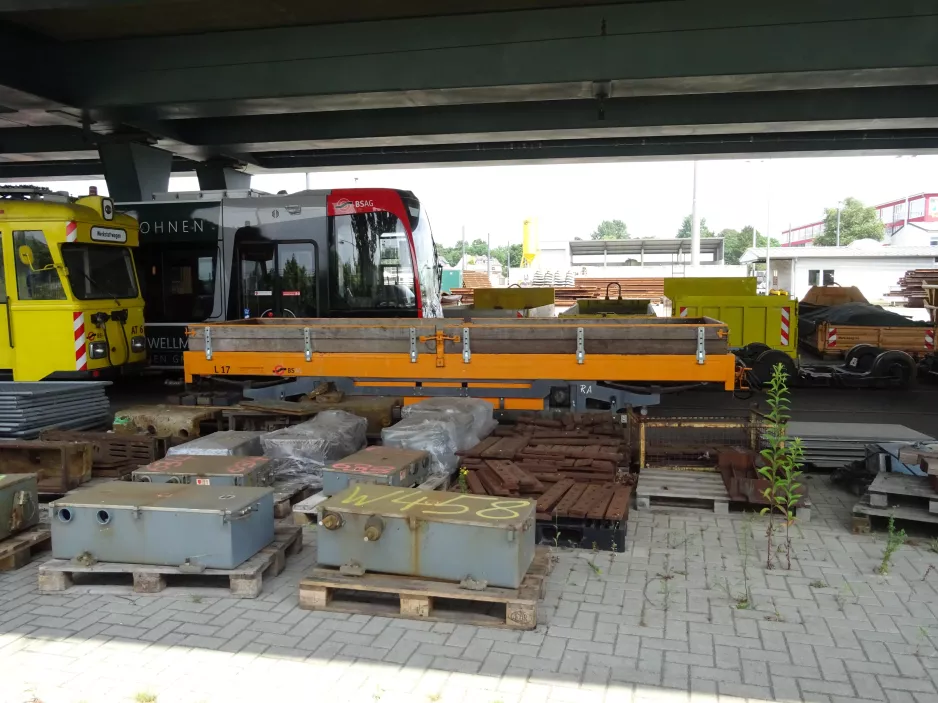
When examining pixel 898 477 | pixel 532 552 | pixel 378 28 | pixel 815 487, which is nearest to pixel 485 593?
pixel 532 552

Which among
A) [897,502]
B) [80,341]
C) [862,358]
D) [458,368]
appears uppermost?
[80,341]

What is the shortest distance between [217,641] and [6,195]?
875 centimetres

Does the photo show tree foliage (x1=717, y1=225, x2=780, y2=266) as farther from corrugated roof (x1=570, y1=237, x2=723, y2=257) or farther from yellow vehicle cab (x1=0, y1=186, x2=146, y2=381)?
yellow vehicle cab (x1=0, y1=186, x2=146, y2=381)

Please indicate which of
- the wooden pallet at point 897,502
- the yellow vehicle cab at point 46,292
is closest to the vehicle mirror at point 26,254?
the yellow vehicle cab at point 46,292

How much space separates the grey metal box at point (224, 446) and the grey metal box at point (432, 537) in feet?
7.92

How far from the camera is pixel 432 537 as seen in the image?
438cm

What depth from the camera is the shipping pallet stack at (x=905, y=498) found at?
5523mm

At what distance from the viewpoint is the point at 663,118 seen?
14453 millimetres

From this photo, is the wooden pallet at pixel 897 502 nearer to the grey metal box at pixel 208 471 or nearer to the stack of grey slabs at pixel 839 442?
the stack of grey slabs at pixel 839 442

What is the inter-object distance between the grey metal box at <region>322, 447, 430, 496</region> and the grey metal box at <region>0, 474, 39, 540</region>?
2.23 metres

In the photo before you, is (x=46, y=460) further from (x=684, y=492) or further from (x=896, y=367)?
(x=896, y=367)

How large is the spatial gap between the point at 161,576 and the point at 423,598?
1.83 meters

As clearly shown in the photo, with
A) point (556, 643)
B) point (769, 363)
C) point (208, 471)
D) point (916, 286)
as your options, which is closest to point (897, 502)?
point (556, 643)

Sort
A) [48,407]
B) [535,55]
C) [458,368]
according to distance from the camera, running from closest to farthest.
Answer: [458,368]
[48,407]
[535,55]
